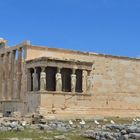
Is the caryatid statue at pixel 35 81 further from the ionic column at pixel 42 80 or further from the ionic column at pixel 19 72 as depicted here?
the ionic column at pixel 19 72

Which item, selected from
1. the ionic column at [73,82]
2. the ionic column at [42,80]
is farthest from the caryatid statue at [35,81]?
the ionic column at [73,82]

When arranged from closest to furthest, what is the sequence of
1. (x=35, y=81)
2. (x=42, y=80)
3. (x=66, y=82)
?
1. (x=42, y=80)
2. (x=35, y=81)
3. (x=66, y=82)

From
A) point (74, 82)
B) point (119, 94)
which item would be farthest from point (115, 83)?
point (74, 82)

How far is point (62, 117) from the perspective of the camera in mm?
29016

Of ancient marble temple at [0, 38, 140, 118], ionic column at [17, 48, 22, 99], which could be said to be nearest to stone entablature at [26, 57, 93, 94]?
ancient marble temple at [0, 38, 140, 118]

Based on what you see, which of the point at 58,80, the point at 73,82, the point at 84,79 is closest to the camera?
the point at 58,80

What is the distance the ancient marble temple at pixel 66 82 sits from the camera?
30.3m

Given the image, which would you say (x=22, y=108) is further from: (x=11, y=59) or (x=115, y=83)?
(x=115, y=83)

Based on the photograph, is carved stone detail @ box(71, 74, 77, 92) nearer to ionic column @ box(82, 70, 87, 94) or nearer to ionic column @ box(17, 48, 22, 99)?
ionic column @ box(82, 70, 87, 94)

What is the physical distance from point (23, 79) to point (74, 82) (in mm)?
4292

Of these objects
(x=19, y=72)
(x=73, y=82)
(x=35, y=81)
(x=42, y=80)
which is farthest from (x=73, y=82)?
(x=19, y=72)

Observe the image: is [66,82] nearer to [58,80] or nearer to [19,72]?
[58,80]

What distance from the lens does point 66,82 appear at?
3309 cm

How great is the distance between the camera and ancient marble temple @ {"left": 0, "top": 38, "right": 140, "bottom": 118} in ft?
99.3
